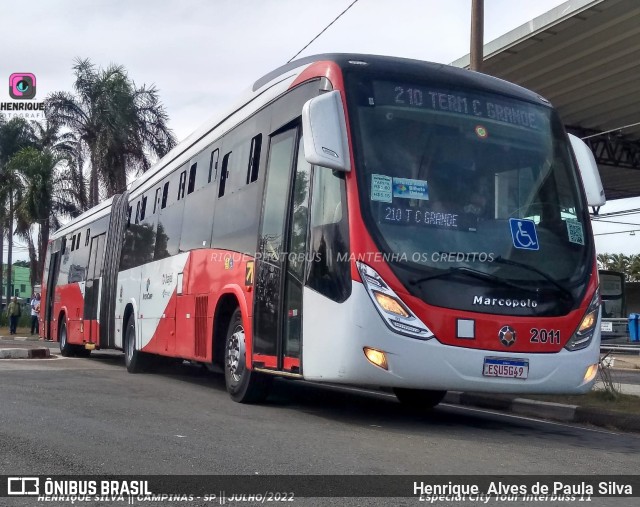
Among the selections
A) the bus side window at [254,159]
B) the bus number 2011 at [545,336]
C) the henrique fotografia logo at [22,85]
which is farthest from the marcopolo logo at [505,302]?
the henrique fotografia logo at [22,85]

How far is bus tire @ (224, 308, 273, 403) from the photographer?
29.9 ft

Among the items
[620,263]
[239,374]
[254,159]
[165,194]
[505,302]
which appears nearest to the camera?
[505,302]

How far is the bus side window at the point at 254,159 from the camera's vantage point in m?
9.51

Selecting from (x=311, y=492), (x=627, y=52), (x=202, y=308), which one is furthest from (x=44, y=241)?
(x=311, y=492)

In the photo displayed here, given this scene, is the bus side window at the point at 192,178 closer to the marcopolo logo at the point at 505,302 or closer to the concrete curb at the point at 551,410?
the concrete curb at the point at 551,410

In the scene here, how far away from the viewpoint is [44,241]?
41.6 m

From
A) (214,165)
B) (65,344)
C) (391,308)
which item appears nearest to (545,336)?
(391,308)

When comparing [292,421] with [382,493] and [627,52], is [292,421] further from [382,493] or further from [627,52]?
[627,52]

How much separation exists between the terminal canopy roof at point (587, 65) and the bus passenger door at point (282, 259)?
37.8ft

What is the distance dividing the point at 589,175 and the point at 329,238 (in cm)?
294

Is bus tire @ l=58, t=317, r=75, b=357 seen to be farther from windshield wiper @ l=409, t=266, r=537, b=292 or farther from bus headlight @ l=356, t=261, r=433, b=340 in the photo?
windshield wiper @ l=409, t=266, r=537, b=292

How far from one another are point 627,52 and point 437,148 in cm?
1439

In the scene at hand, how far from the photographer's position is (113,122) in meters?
37.0

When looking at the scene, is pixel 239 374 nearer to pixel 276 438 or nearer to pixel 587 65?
pixel 276 438
